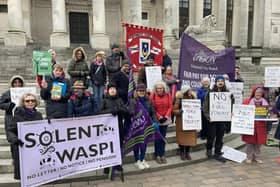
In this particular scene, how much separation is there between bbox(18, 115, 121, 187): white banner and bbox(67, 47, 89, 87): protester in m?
1.50

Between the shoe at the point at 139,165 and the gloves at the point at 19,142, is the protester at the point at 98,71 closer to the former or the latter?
the shoe at the point at 139,165

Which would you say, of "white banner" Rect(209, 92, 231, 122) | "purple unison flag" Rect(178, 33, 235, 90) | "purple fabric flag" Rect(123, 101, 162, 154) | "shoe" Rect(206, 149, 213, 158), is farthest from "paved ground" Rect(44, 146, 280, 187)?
"purple unison flag" Rect(178, 33, 235, 90)

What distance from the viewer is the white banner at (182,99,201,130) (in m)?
5.65

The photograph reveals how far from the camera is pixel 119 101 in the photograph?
15.8 feet

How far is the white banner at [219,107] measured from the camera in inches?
232

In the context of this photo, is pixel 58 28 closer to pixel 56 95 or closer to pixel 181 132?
pixel 56 95

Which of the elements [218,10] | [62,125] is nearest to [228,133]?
[62,125]

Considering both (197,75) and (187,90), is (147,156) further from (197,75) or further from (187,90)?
(197,75)

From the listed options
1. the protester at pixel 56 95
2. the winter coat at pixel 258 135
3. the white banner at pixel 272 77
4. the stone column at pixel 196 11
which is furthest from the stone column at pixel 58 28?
the stone column at pixel 196 11

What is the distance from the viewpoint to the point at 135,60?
6590 mm

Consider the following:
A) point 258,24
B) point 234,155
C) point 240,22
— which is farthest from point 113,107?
point 258,24

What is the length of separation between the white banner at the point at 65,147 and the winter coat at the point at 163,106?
3.60 ft

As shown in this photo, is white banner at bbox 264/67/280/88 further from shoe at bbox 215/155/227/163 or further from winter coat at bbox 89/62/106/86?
winter coat at bbox 89/62/106/86

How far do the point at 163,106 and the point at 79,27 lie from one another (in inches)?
920
